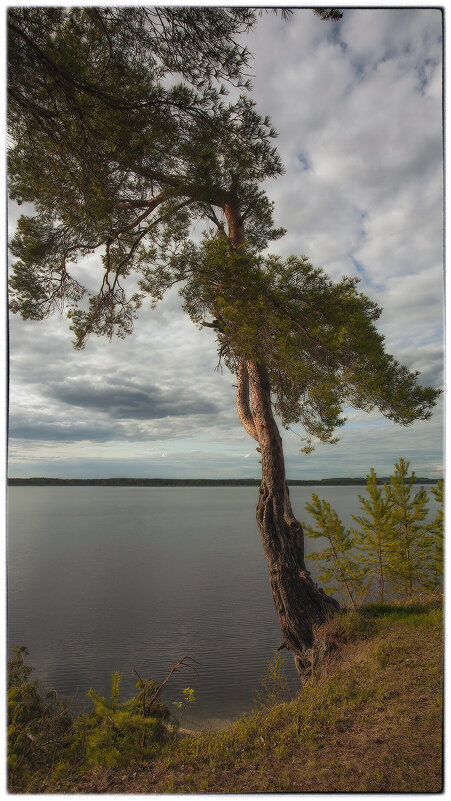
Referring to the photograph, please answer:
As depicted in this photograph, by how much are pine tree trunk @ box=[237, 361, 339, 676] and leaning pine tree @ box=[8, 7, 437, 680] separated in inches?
0.7

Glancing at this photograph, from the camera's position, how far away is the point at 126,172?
4914 millimetres

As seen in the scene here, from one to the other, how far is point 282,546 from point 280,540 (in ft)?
0.25

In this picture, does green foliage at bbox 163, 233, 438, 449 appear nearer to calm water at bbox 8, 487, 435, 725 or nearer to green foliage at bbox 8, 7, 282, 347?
green foliage at bbox 8, 7, 282, 347

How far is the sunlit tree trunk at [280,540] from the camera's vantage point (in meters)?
5.41

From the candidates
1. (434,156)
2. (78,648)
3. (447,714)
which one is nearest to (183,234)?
(434,156)

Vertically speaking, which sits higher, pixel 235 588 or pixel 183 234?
pixel 183 234

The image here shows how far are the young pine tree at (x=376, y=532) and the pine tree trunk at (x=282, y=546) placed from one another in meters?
1.27

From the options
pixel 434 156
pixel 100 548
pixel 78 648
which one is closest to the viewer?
Result: pixel 434 156

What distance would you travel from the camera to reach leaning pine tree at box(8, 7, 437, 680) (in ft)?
12.8

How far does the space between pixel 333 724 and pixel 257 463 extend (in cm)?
338

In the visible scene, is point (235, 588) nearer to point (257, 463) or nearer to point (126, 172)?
point (257, 463)

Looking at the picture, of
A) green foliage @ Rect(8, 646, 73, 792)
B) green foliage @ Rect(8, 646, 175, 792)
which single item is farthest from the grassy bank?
green foliage @ Rect(8, 646, 73, 792)

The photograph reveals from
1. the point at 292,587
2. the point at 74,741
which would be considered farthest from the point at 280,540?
the point at 74,741

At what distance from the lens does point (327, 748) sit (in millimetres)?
3121
